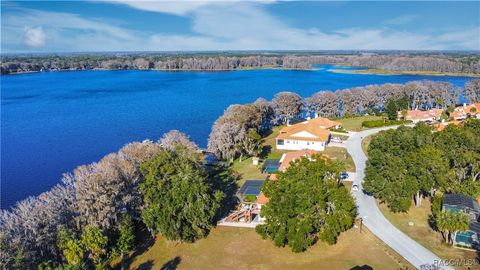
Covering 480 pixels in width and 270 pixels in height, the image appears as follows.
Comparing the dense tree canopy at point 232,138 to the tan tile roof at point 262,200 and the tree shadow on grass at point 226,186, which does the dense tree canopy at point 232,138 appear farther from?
the tan tile roof at point 262,200

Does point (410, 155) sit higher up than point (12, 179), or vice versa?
point (410, 155)

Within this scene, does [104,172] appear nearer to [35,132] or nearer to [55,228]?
[55,228]

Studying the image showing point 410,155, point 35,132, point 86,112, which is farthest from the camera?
point 86,112

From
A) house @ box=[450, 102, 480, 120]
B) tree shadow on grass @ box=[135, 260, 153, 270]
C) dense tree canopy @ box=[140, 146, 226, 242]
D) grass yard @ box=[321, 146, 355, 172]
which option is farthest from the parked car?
tree shadow on grass @ box=[135, 260, 153, 270]

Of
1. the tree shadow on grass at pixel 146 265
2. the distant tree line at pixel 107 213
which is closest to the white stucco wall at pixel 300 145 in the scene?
the distant tree line at pixel 107 213

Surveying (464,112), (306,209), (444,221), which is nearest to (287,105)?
(464,112)

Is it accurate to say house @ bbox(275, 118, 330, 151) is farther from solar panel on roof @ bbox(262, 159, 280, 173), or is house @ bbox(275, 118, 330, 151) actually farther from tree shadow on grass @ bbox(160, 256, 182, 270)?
tree shadow on grass @ bbox(160, 256, 182, 270)

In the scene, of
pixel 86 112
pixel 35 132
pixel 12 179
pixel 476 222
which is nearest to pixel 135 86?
pixel 86 112

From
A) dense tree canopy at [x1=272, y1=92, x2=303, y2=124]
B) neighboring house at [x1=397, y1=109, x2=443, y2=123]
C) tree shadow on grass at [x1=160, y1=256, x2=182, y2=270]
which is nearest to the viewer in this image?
tree shadow on grass at [x1=160, y1=256, x2=182, y2=270]
